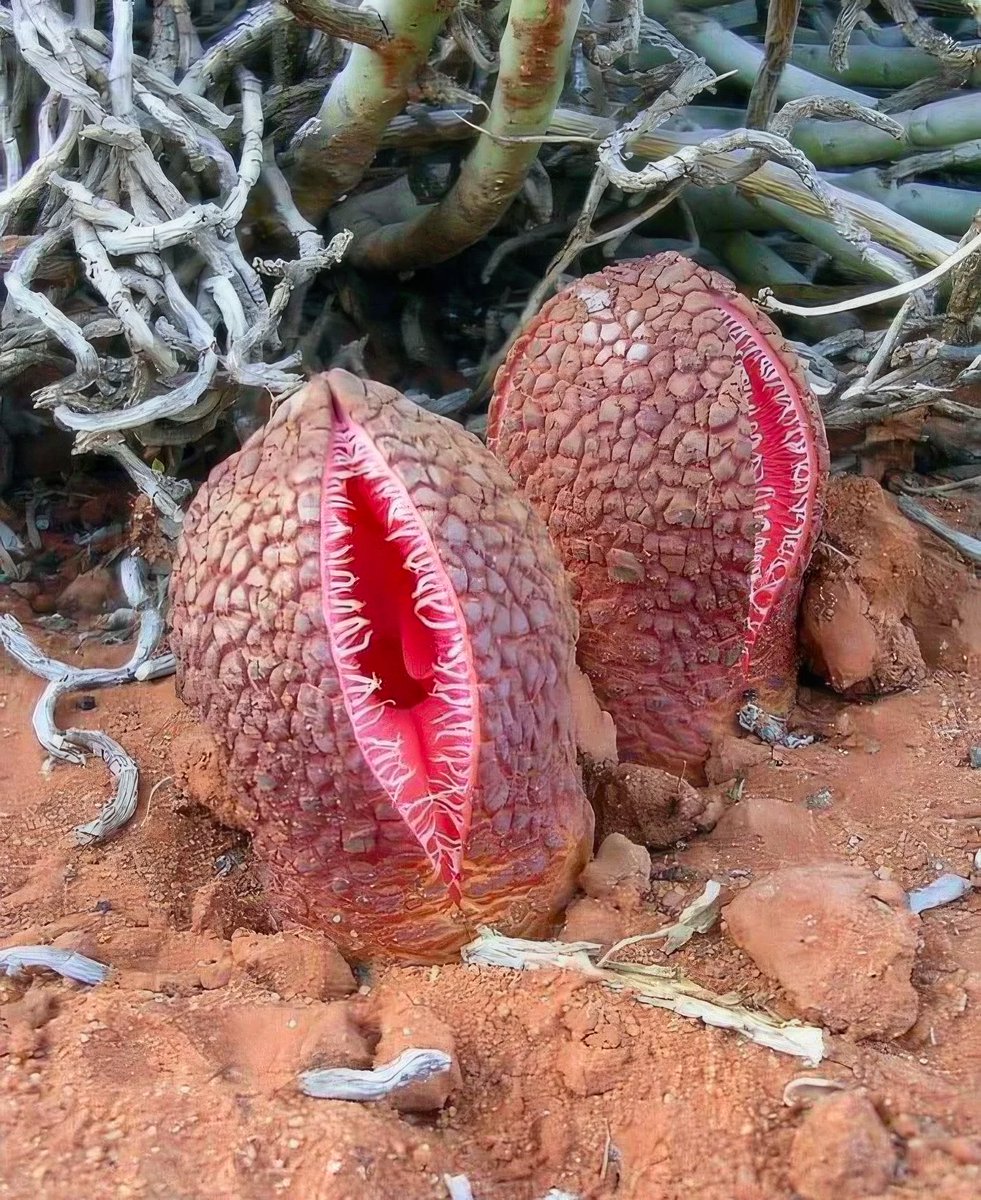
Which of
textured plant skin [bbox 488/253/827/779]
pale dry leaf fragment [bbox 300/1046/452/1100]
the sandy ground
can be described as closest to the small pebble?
the sandy ground

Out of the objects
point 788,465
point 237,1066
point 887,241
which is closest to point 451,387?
point 887,241

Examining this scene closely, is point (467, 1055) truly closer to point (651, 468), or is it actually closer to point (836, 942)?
point (836, 942)

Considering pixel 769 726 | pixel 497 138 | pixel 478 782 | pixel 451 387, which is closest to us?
pixel 478 782

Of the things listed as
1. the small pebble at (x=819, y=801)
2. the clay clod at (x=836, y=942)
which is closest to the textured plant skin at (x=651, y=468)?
the small pebble at (x=819, y=801)

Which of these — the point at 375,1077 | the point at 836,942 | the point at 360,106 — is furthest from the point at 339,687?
the point at 360,106

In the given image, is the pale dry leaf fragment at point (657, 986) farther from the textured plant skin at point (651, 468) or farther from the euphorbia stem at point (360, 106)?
the euphorbia stem at point (360, 106)

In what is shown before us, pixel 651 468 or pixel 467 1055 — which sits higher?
pixel 651 468

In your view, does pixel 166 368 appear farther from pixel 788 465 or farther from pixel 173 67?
pixel 788 465

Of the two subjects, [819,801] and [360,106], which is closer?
[819,801]
